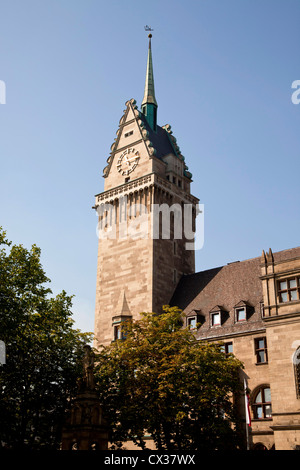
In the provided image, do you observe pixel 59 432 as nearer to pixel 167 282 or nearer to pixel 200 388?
pixel 200 388

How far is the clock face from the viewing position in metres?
61.4

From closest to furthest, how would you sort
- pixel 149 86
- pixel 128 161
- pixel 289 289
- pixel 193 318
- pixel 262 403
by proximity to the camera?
pixel 289 289 → pixel 262 403 → pixel 193 318 → pixel 128 161 → pixel 149 86

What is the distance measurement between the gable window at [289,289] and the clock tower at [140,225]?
15.4 m

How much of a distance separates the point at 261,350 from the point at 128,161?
91.4 feet

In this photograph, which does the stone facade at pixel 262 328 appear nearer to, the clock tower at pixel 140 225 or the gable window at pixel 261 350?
the gable window at pixel 261 350

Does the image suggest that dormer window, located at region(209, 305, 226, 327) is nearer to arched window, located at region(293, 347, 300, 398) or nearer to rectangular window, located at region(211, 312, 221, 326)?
rectangular window, located at region(211, 312, 221, 326)

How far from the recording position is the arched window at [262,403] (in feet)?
136

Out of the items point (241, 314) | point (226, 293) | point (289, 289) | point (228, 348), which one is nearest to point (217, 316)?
point (241, 314)

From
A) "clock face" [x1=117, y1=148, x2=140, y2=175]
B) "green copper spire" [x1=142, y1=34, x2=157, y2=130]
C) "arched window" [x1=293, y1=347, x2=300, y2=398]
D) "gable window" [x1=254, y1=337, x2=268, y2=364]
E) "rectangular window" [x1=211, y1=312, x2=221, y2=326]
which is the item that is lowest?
"arched window" [x1=293, y1=347, x2=300, y2=398]

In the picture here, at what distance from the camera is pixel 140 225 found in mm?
57219

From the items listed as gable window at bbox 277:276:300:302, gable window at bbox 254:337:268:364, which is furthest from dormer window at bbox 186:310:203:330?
gable window at bbox 277:276:300:302

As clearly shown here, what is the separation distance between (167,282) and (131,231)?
6695 millimetres

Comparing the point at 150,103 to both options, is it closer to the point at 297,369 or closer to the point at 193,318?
the point at 193,318
